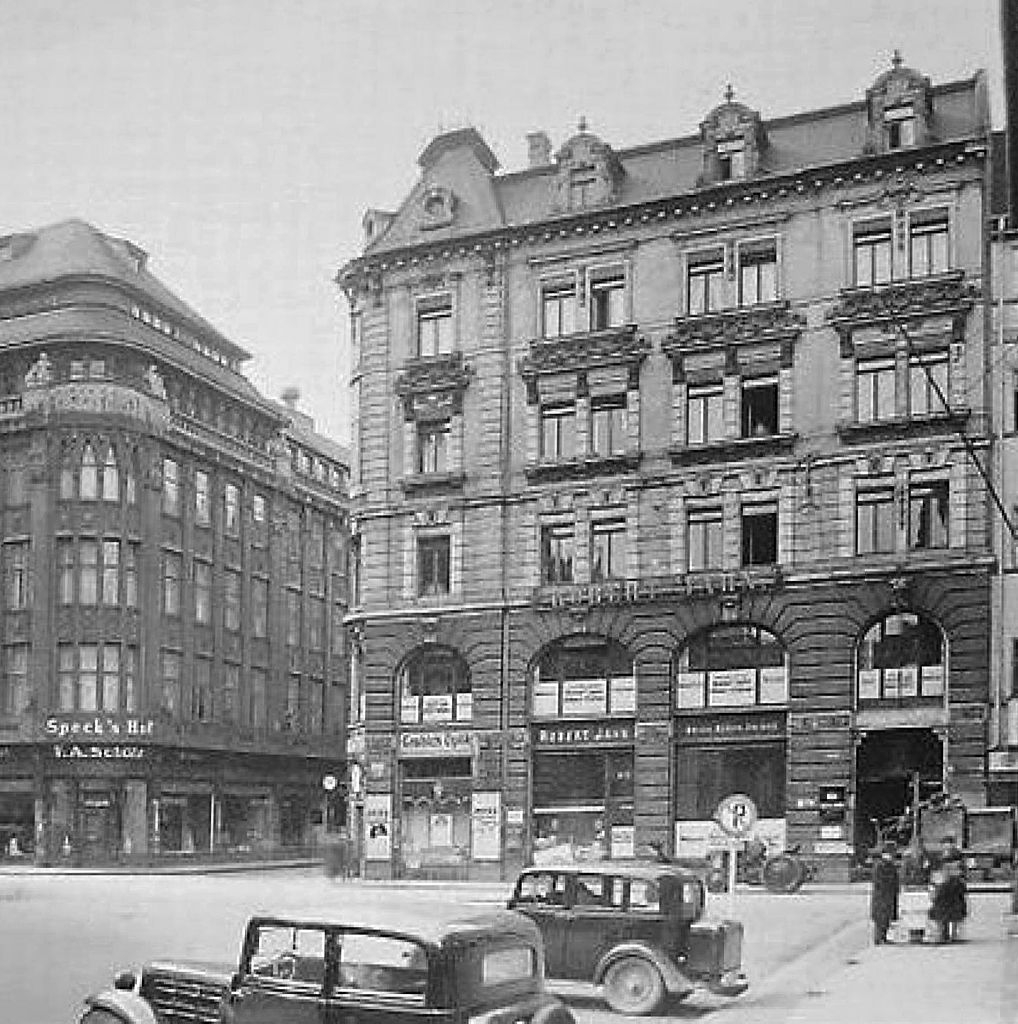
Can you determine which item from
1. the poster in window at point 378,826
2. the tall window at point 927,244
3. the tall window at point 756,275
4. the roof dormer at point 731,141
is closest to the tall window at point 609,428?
the tall window at point 756,275

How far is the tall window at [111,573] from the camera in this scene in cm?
857

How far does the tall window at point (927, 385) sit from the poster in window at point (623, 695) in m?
2.38

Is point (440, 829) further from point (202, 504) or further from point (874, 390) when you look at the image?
point (874, 390)

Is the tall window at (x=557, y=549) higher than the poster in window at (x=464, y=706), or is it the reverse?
the tall window at (x=557, y=549)

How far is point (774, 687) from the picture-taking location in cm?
969

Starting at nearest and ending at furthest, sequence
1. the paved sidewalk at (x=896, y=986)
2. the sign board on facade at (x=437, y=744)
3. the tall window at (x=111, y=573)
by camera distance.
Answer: the paved sidewalk at (x=896, y=986), the tall window at (x=111, y=573), the sign board on facade at (x=437, y=744)

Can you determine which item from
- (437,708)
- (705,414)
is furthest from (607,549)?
(437,708)

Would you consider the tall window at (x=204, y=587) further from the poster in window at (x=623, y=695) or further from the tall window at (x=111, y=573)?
the poster in window at (x=623, y=695)

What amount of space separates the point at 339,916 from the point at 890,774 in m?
5.41

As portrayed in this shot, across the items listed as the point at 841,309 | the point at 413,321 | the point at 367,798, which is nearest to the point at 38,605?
the point at 367,798

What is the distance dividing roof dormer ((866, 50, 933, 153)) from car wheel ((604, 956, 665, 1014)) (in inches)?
135

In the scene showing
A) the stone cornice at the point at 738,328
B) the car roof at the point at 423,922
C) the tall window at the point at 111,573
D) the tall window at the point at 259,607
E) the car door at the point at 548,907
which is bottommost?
the car door at the point at 548,907

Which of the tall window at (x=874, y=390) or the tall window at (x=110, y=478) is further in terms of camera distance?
the tall window at (x=874, y=390)

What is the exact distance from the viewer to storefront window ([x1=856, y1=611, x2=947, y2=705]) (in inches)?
345
